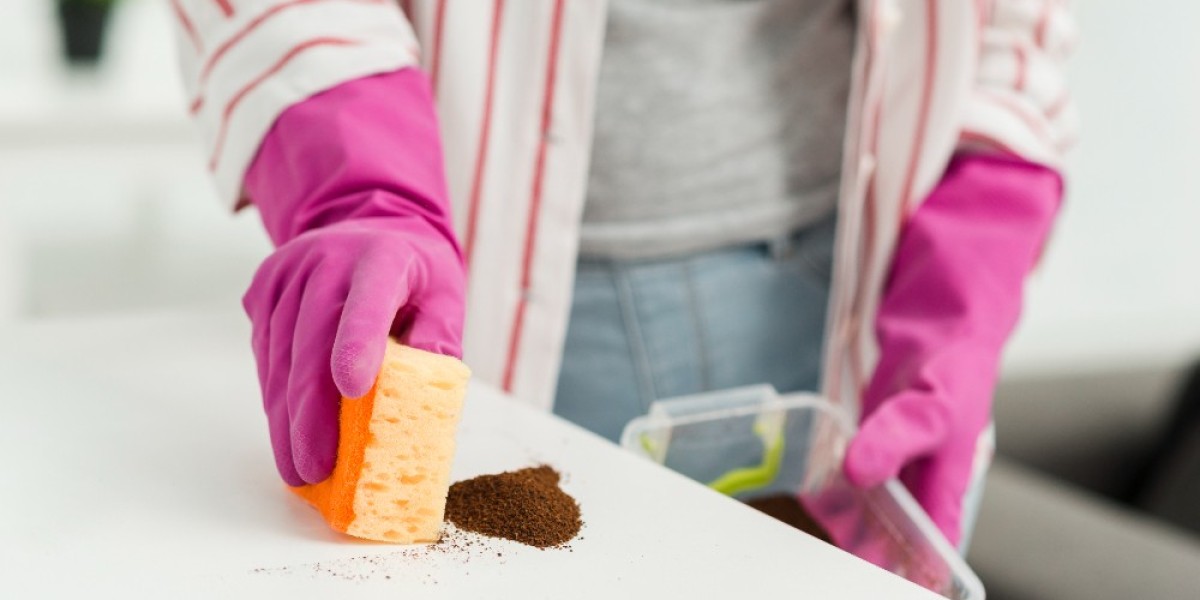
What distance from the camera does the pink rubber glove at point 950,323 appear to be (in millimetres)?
688

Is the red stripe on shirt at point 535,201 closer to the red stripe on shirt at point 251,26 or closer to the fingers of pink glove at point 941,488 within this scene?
the red stripe on shirt at point 251,26

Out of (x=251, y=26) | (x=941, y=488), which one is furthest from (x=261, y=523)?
(x=941, y=488)

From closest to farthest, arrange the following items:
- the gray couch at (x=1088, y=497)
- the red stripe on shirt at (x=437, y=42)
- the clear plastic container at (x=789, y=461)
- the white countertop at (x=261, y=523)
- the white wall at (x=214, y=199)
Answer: the white countertop at (x=261, y=523) < the clear plastic container at (x=789, y=461) < the red stripe on shirt at (x=437, y=42) < the gray couch at (x=1088, y=497) < the white wall at (x=214, y=199)

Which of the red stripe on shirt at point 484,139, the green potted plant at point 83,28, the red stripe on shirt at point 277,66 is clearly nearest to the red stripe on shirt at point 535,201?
the red stripe on shirt at point 484,139

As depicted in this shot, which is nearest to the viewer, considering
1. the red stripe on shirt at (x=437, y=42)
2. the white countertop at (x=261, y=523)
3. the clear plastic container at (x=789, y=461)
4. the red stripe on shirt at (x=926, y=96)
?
the white countertop at (x=261, y=523)

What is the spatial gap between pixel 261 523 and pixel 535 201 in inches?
13.0

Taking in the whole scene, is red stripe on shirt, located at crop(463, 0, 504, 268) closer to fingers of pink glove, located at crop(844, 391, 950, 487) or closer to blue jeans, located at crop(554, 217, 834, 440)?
blue jeans, located at crop(554, 217, 834, 440)

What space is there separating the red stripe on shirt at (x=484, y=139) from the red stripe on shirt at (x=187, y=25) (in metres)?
0.18

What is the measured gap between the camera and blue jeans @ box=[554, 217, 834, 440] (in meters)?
0.81

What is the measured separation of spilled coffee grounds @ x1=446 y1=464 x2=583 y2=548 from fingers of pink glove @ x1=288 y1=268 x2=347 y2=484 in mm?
65

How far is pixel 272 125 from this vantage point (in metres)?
0.65

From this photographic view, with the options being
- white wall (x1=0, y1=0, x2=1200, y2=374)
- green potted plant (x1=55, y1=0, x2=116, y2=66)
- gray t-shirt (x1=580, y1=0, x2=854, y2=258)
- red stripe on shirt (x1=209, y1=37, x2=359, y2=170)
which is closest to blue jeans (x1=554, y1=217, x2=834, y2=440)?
gray t-shirt (x1=580, y1=0, x2=854, y2=258)

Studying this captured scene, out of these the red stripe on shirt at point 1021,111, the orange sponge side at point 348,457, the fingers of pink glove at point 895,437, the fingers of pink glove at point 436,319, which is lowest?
the fingers of pink glove at point 895,437

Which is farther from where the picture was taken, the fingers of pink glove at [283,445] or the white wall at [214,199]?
the white wall at [214,199]
